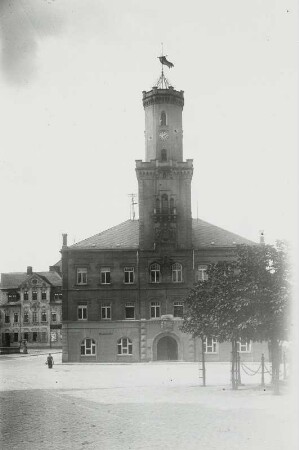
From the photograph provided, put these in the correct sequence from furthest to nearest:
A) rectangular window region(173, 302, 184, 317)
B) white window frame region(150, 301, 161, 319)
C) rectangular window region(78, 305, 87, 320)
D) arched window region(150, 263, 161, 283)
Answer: rectangular window region(78, 305, 87, 320) → arched window region(150, 263, 161, 283) → white window frame region(150, 301, 161, 319) → rectangular window region(173, 302, 184, 317)

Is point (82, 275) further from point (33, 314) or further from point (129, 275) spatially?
point (33, 314)

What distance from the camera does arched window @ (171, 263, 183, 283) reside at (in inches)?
2088

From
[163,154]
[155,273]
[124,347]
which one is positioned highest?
[163,154]

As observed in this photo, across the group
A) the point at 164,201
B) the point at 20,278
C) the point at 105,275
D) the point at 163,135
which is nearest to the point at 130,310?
the point at 105,275

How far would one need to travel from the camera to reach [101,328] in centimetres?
5275

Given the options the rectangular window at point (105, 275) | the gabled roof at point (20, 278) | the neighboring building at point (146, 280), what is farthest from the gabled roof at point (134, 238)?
the gabled roof at point (20, 278)

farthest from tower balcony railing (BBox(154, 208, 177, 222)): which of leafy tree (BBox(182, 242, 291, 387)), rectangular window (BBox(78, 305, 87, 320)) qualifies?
leafy tree (BBox(182, 242, 291, 387))

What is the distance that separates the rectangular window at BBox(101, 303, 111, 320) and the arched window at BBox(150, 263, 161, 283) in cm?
436

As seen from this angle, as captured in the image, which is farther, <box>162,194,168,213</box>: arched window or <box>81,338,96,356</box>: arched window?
<box>162,194,168,213</box>: arched window

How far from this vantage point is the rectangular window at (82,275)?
5344 cm

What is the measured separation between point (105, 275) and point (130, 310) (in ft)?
12.0

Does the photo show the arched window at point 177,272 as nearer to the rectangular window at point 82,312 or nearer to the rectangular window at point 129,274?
the rectangular window at point 129,274

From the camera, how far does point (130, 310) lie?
53062mm

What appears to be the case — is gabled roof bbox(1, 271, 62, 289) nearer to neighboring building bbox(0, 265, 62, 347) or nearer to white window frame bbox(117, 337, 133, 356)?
neighboring building bbox(0, 265, 62, 347)
